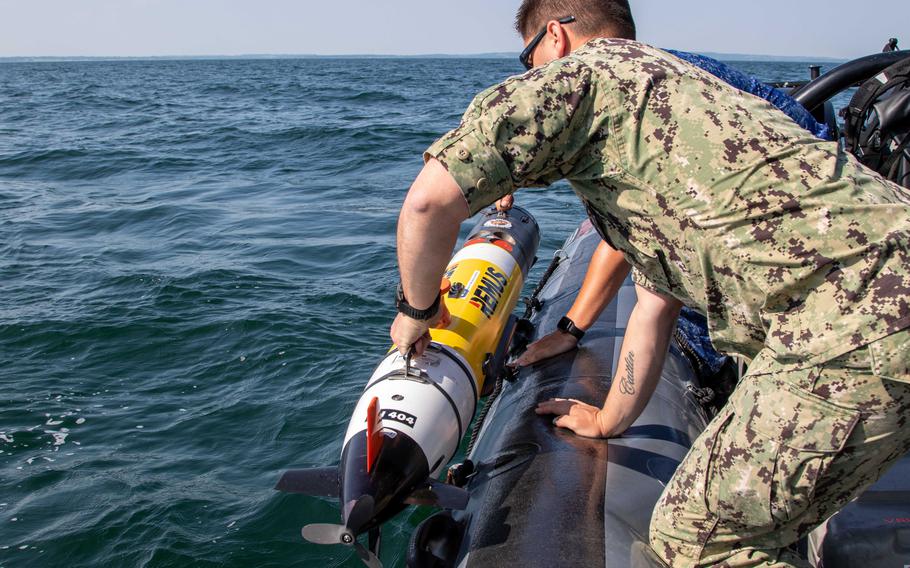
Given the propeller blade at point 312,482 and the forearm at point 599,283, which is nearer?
the propeller blade at point 312,482

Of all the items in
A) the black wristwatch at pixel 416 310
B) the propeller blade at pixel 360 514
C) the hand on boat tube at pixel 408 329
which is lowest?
the propeller blade at pixel 360 514

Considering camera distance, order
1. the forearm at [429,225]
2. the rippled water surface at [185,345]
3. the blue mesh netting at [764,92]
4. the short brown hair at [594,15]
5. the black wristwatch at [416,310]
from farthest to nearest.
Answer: the rippled water surface at [185,345], the blue mesh netting at [764,92], the black wristwatch at [416,310], the short brown hair at [594,15], the forearm at [429,225]

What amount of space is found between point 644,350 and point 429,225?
115 centimetres

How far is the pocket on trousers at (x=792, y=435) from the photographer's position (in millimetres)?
1873

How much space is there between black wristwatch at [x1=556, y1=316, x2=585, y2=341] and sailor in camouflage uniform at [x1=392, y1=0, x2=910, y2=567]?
1.90 m

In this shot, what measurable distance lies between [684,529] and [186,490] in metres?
3.53

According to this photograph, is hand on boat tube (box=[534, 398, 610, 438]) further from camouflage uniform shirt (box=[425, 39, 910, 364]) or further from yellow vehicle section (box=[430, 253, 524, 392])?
camouflage uniform shirt (box=[425, 39, 910, 364])

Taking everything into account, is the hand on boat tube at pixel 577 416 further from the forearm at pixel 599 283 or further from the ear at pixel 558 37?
the ear at pixel 558 37

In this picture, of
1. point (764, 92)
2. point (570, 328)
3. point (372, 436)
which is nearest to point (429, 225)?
point (372, 436)

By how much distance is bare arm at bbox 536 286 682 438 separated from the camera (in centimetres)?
271

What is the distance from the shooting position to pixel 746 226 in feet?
6.07

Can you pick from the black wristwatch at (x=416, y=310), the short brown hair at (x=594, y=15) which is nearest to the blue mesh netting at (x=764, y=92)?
the short brown hair at (x=594, y=15)

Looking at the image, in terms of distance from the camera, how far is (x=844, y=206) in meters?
1.80

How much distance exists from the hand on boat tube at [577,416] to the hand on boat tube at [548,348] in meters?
0.62
